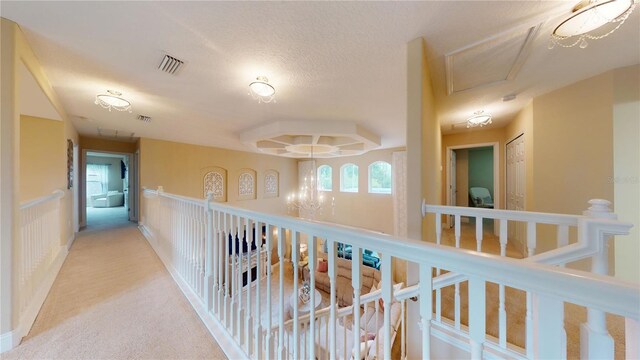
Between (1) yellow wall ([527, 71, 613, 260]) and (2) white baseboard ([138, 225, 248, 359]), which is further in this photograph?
(1) yellow wall ([527, 71, 613, 260])

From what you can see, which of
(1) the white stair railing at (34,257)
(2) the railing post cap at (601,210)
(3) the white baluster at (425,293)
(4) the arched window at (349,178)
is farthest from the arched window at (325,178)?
(3) the white baluster at (425,293)

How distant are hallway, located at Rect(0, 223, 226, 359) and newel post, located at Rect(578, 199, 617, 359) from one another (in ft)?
5.56

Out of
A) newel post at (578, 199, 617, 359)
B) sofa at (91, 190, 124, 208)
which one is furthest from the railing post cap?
sofa at (91, 190, 124, 208)

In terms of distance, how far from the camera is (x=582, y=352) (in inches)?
25.3

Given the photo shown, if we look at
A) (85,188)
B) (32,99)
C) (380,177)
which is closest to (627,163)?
(380,177)

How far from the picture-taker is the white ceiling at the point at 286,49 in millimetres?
1472

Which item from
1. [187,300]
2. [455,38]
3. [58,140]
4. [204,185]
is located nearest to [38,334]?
[187,300]

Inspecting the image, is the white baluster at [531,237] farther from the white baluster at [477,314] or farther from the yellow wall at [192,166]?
the yellow wall at [192,166]

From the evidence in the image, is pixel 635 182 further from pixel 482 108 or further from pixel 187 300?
pixel 187 300

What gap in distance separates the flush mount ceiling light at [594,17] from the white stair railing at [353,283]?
1356 millimetres

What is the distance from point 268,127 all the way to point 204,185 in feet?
10.8

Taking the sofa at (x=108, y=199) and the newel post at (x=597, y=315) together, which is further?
the sofa at (x=108, y=199)

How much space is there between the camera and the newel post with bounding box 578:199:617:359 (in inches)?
19.7

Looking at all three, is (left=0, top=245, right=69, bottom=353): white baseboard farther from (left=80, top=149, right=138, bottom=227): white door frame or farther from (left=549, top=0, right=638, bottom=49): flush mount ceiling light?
(left=549, top=0, right=638, bottom=49): flush mount ceiling light
